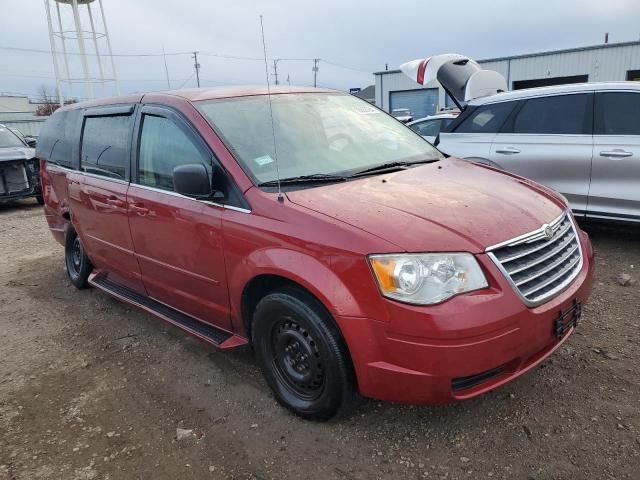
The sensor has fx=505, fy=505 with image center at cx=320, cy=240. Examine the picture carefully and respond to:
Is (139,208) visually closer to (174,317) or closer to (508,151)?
(174,317)

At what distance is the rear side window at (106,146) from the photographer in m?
3.83

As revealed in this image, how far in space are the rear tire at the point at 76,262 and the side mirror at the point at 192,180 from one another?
253 centimetres

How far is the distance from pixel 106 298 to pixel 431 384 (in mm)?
3717

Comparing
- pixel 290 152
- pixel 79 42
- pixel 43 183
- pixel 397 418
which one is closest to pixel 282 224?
pixel 290 152

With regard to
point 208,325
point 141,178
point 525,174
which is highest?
point 141,178

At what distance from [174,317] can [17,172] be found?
342 inches

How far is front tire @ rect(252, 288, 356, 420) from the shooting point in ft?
8.08

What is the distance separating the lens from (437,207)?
8.48ft

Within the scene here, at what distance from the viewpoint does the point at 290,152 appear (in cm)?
311

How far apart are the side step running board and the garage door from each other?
3249 cm

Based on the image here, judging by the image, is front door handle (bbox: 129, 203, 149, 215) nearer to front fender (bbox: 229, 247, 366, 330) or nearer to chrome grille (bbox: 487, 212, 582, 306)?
front fender (bbox: 229, 247, 366, 330)

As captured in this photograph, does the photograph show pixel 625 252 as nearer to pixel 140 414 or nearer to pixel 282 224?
pixel 282 224

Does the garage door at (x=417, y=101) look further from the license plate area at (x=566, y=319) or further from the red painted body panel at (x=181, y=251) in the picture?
the license plate area at (x=566, y=319)

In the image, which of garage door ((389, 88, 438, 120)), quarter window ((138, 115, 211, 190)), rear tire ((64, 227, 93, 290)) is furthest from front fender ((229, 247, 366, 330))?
garage door ((389, 88, 438, 120))
